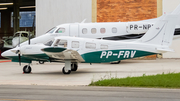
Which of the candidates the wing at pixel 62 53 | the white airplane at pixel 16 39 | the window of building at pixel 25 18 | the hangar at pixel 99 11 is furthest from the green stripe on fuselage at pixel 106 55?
the window of building at pixel 25 18

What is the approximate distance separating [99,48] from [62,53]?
8.52ft

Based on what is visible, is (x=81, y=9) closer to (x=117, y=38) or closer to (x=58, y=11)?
(x=58, y=11)

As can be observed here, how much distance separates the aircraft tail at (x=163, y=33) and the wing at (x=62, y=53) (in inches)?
178

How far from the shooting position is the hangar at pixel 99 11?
28750 mm

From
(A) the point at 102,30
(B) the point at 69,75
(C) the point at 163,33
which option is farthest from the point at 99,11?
(B) the point at 69,75

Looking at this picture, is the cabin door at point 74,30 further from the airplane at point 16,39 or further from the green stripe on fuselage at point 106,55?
the airplane at point 16,39

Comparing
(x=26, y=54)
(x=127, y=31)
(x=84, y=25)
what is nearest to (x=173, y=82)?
(x=26, y=54)

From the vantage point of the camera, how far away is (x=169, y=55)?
28797 millimetres

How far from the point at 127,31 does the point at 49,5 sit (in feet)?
41.3

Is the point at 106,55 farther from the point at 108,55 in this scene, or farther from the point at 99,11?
the point at 99,11

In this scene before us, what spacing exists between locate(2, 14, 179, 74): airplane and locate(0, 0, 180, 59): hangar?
1312cm

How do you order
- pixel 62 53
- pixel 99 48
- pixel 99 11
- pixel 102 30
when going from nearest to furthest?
pixel 62 53, pixel 99 48, pixel 102 30, pixel 99 11

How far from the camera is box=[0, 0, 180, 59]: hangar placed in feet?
94.3

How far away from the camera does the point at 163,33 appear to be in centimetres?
1577
